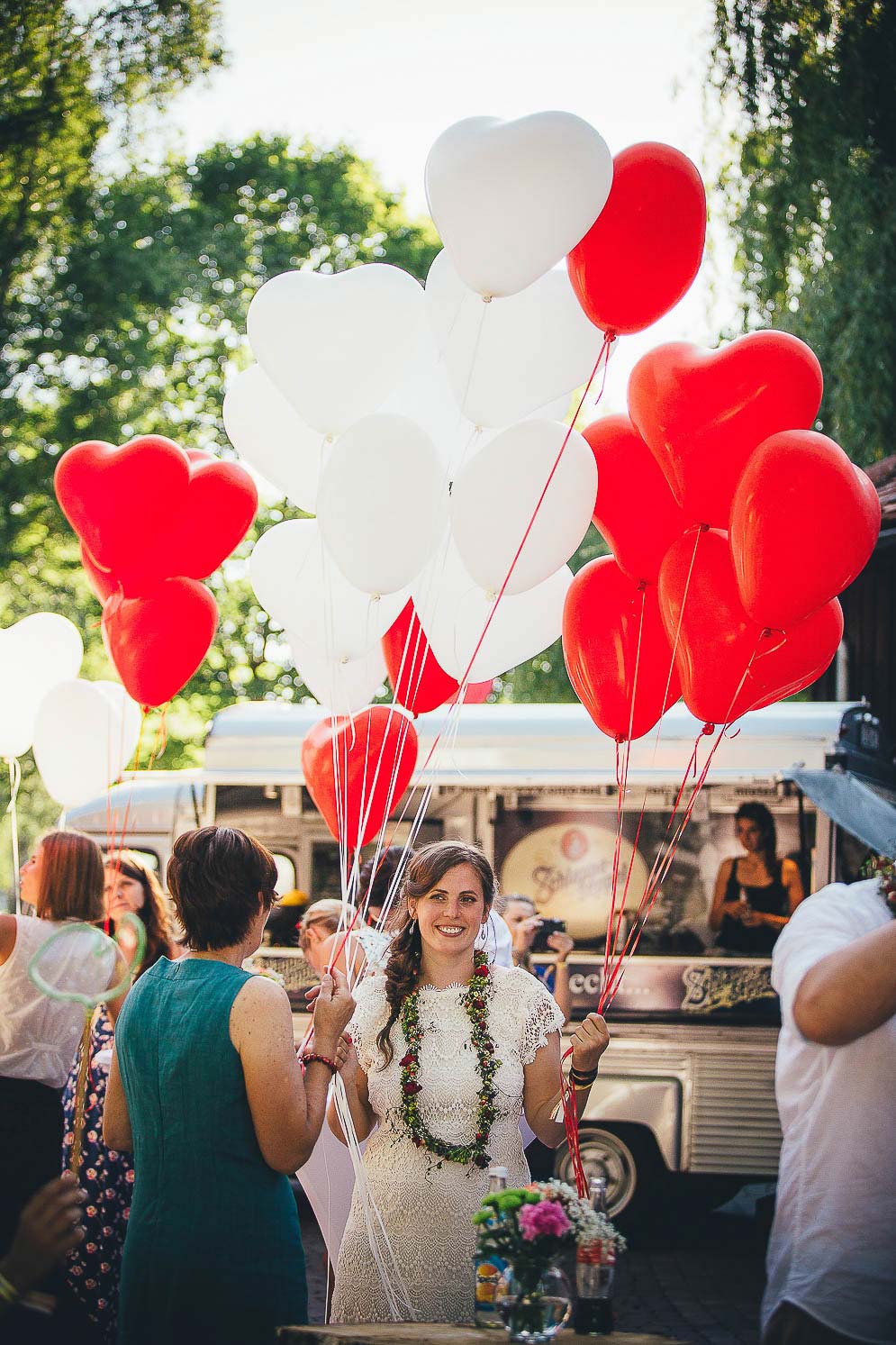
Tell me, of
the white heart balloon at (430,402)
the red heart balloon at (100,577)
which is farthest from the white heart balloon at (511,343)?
the red heart balloon at (100,577)

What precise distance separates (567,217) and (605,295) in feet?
0.85

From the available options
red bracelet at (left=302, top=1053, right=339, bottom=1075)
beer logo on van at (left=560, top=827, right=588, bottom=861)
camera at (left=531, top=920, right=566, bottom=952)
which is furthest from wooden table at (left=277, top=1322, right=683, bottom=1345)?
beer logo on van at (left=560, top=827, right=588, bottom=861)

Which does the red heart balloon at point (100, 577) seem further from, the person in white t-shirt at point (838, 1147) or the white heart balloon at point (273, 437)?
the person in white t-shirt at point (838, 1147)

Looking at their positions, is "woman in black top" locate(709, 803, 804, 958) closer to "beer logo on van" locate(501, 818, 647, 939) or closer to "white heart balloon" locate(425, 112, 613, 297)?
"beer logo on van" locate(501, 818, 647, 939)

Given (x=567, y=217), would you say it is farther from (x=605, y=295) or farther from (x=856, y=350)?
(x=856, y=350)

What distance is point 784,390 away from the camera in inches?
125

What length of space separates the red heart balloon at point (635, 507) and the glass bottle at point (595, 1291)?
1.97 meters

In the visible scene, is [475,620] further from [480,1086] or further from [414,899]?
[480,1086]

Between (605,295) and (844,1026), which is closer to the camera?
(844,1026)

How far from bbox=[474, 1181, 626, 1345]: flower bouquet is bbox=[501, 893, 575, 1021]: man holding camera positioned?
3720mm

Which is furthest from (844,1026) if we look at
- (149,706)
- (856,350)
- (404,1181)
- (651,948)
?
(856,350)

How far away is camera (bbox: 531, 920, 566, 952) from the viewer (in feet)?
21.9

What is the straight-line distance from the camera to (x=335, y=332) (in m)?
3.38

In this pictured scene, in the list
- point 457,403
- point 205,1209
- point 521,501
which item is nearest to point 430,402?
point 457,403
